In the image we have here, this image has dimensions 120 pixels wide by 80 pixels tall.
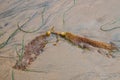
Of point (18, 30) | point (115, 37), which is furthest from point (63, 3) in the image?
point (115, 37)

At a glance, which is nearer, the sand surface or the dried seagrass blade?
the sand surface

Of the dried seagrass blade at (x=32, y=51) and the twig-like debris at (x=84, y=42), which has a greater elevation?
the twig-like debris at (x=84, y=42)

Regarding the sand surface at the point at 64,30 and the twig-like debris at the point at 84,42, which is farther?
the twig-like debris at the point at 84,42

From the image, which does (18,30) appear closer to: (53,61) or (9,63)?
(9,63)

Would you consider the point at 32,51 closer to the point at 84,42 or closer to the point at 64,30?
the point at 64,30

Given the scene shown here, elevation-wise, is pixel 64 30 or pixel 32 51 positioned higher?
pixel 64 30

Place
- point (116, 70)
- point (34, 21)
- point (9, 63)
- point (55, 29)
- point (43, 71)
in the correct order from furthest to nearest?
point (34, 21) → point (55, 29) → point (9, 63) → point (43, 71) → point (116, 70)

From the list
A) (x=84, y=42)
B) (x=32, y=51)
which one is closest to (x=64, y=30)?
(x=84, y=42)

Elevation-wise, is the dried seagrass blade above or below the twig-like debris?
below
